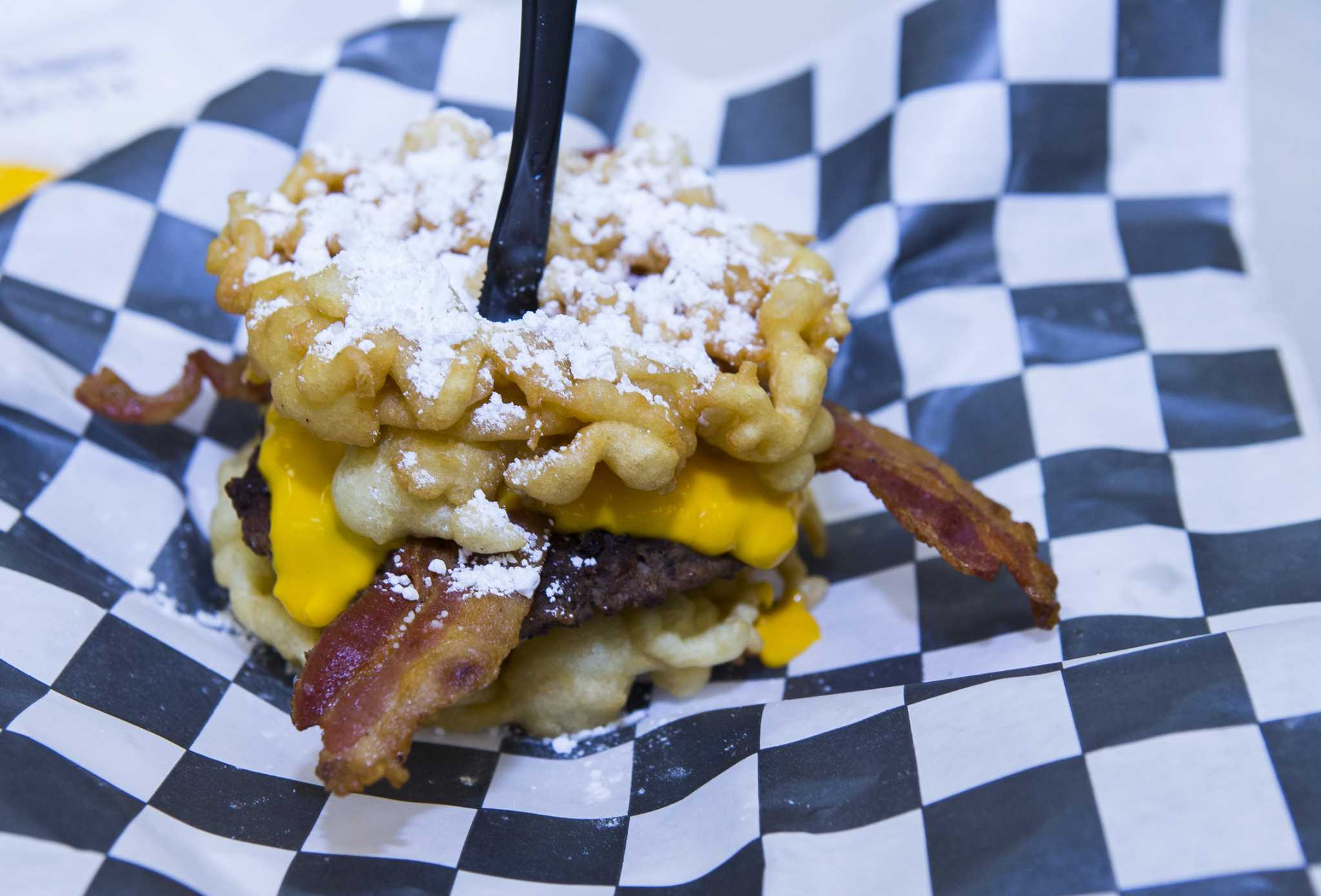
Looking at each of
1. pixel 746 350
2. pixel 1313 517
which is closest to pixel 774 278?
pixel 746 350

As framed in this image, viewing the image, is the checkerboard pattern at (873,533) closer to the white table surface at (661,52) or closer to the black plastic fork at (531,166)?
the white table surface at (661,52)

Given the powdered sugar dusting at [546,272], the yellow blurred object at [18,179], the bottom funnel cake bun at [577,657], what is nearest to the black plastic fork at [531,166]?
the powdered sugar dusting at [546,272]

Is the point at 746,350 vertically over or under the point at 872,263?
over

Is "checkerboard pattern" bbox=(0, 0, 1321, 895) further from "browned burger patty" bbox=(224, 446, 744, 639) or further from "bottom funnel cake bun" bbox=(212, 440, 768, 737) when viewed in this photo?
"browned burger patty" bbox=(224, 446, 744, 639)

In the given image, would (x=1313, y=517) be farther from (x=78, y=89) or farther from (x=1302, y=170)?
(x=78, y=89)

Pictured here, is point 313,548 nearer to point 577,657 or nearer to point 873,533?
point 577,657
